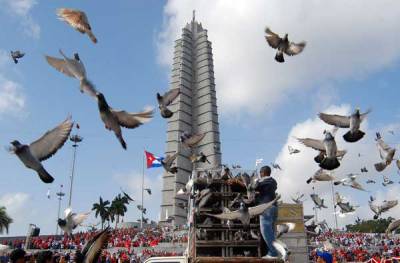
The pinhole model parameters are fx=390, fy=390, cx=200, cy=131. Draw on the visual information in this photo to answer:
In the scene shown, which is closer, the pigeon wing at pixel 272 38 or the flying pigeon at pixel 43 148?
the flying pigeon at pixel 43 148

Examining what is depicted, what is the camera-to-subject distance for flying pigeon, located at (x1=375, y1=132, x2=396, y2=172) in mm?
12836

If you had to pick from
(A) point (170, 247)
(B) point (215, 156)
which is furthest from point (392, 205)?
(B) point (215, 156)

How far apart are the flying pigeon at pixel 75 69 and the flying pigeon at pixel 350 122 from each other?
5614 mm

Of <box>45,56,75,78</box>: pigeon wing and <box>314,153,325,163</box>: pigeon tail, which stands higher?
<box>45,56,75,78</box>: pigeon wing

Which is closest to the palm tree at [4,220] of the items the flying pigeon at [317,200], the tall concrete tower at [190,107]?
the tall concrete tower at [190,107]

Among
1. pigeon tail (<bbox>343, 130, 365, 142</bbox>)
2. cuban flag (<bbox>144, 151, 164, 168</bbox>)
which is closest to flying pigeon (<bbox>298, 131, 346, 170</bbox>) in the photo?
pigeon tail (<bbox>343, 130, 365, 142</bbox>)

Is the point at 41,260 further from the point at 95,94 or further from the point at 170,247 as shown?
the point at 170,247

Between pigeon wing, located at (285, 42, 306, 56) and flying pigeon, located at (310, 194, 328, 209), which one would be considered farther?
flying pigeon, located at (310, 194, 328, 209)

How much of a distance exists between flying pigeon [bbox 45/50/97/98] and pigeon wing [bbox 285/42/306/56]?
5902 millimetres

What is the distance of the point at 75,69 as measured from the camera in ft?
23.8

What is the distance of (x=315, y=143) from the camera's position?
32.4ft

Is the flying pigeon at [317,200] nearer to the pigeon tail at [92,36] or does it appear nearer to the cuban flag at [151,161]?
the pigeon tail at [92,36]

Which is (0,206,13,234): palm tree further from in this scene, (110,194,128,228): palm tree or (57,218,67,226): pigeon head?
A: (57,218,67,226): pigeon head

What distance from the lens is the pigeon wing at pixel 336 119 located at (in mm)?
9720
